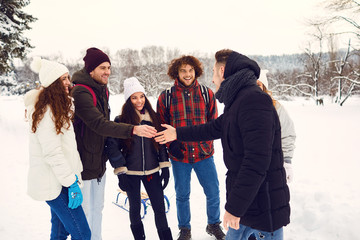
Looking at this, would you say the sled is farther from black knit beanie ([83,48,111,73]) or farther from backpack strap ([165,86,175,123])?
black knit beanie ([83,48,111,73])

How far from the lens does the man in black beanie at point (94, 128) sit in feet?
8.45

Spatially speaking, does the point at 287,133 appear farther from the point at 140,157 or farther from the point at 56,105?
the point at 56,105

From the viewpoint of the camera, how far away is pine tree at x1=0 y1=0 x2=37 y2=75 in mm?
11289

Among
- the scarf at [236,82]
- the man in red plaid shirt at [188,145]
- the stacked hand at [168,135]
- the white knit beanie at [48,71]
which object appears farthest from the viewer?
the man in red plaid shirt at [188,145]

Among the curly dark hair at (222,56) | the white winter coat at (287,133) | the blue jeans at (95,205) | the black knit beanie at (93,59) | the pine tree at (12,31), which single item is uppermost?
the pine tree at (12,31)

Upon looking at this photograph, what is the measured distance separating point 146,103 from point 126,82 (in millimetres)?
373

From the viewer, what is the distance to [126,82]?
3.14 metres

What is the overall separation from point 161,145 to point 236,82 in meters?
1.57

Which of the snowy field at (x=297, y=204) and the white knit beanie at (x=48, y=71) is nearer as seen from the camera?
the white knit beanie at (x=48, y=71)

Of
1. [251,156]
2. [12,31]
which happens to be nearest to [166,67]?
[12,31]

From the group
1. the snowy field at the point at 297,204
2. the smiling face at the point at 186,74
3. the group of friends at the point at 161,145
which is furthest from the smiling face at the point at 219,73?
the snowy field at the point at 297,204

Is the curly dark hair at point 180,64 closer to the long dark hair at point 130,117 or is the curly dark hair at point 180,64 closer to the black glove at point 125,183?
the long dark hair at point 130,117

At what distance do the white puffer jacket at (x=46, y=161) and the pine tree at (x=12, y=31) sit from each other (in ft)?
38.7

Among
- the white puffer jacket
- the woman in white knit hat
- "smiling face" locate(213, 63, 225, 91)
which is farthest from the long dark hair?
"smiling face" locate(213, 63, 225, 91)
